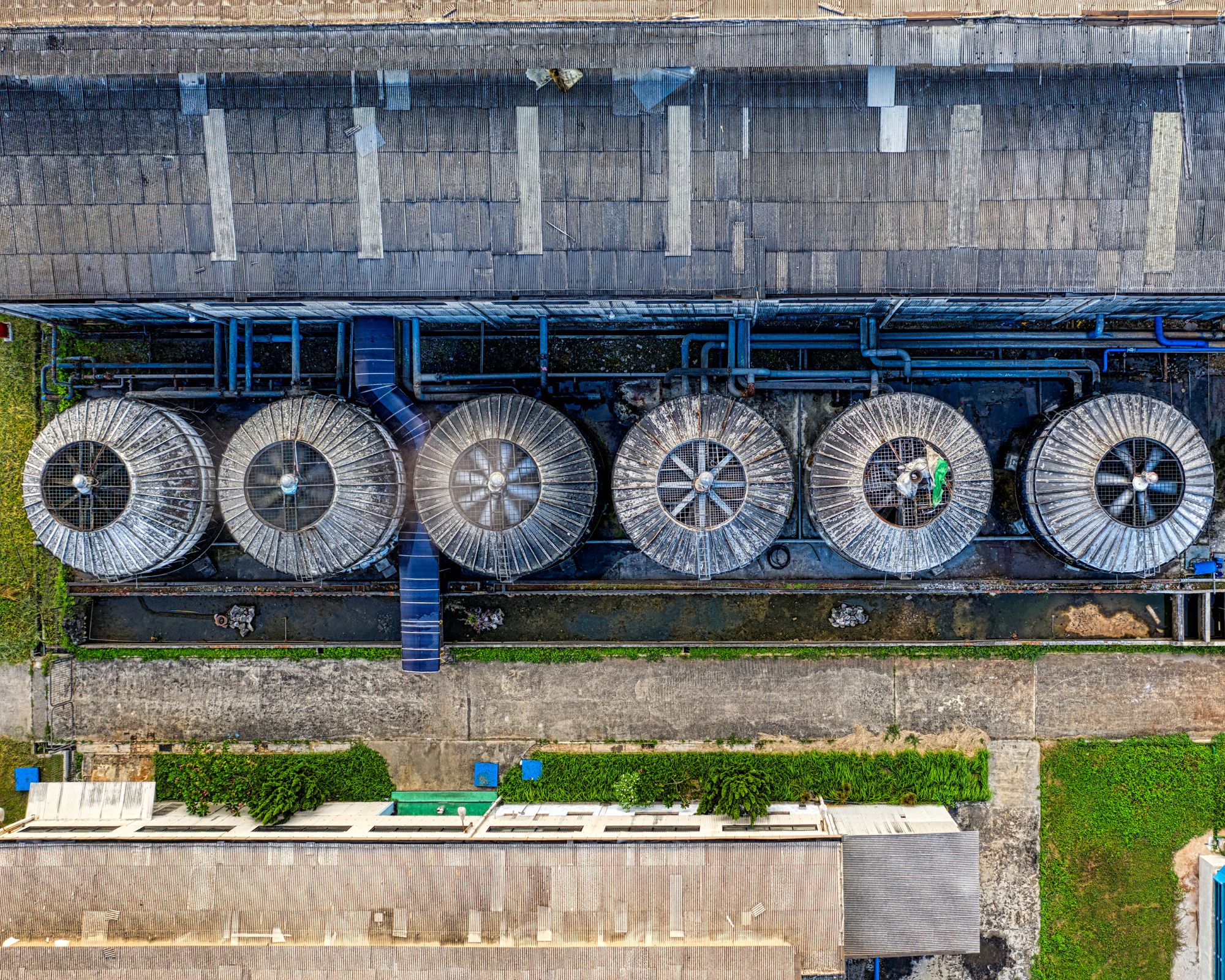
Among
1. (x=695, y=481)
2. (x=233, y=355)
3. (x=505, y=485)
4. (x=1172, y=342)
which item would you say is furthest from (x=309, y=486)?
(x=1172, y=342)

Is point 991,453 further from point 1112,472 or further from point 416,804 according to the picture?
point 416,804

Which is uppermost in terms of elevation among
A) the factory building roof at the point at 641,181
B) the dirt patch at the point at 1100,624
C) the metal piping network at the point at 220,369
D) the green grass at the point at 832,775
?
the factory building roof at the point at 641,181

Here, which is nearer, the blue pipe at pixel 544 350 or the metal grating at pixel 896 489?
the metal grating at pixel 896 489

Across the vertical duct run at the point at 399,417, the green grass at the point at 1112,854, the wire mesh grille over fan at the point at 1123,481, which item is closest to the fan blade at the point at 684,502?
the vertical duct run at the point at 399,417

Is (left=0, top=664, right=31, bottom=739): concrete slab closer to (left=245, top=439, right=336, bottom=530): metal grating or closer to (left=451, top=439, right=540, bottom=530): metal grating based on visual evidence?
(left=245, top=439, right=336, bottom=530): metal grating

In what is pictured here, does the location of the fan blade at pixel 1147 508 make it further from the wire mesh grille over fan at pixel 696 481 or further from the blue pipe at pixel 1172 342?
the wire mesh grille over fan at pixel 696 481

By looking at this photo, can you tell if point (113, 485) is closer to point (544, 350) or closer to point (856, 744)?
point (544, 350)

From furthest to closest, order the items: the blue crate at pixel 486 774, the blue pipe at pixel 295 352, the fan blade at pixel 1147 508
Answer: the blue crate at pixel 486 774 → the blue pipe at pixel 295 352 → the fan blade at pixel 1147 508
